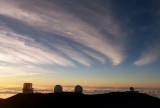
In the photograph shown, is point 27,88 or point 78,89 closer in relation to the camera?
point 27,88

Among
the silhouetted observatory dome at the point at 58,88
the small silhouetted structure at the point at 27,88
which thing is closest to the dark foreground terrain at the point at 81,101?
the small silhouetted structure at the point at 27,88

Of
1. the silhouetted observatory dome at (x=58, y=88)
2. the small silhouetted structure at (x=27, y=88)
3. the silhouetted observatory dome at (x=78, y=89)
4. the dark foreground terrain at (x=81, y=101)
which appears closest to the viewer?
the dark foreground terrain at (x=81, y=101)

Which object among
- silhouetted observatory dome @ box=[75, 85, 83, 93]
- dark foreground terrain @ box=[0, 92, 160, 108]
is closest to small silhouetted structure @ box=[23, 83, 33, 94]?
dark foreground terrain @ box=[0, 92, 160, 108]

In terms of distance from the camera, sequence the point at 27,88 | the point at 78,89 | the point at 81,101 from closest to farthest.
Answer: the point at 81,101
the point at 27,88
the point at 78,89

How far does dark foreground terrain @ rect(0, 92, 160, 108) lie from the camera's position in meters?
41.3

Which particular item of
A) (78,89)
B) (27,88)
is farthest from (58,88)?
(27,88)

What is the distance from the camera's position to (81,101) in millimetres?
43219

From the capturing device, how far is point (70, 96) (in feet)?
150

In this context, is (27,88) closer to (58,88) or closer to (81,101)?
(58,88)

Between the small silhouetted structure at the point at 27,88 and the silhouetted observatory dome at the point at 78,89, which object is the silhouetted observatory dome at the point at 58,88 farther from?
the small silhouetted structure at the point at 27,88

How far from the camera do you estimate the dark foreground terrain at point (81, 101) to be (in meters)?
41.3

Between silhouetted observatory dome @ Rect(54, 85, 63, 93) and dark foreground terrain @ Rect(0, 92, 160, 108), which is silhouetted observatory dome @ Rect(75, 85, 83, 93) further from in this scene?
dark foreground terrain @ Rect(0, 92, 160, 108)

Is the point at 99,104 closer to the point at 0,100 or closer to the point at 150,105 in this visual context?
the point at 150,105

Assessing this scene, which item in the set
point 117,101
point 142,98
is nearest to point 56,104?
point 117,101
